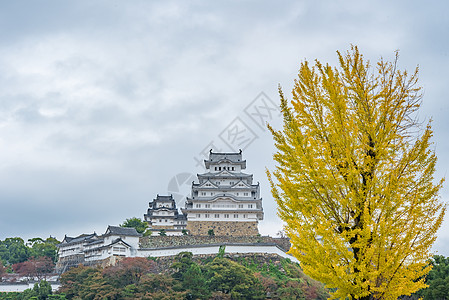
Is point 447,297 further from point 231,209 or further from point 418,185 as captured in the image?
point 231,209

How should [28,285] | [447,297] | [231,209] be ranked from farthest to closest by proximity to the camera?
[231,209], [28,285], [447,297]

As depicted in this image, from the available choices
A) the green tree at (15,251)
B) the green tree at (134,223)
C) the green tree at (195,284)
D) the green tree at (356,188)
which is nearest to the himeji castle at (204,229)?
the green tree at (134,223)

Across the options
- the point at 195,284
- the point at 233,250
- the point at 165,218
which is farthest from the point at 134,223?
the point at 195,284

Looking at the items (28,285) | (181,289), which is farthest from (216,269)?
(28,285)

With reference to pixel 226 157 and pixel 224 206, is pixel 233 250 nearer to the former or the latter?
pixel 224 206

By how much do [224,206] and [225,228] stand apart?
2496 millimetres

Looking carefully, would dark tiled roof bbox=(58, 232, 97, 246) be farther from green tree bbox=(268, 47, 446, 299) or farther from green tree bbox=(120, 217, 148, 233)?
green tree bbox=(268, 47, 446, 299)

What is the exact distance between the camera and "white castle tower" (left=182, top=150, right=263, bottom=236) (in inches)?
1622

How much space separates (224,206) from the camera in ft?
139

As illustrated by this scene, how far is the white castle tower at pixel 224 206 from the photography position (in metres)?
41.2

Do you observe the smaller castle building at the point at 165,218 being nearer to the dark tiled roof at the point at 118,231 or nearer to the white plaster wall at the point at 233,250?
the dark tiled roof at the point at 118,231

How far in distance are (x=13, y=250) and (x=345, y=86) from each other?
54986 mm

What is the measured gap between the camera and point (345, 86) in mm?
8148

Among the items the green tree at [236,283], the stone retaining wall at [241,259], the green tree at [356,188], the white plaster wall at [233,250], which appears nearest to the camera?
the green tree at [356,188]
